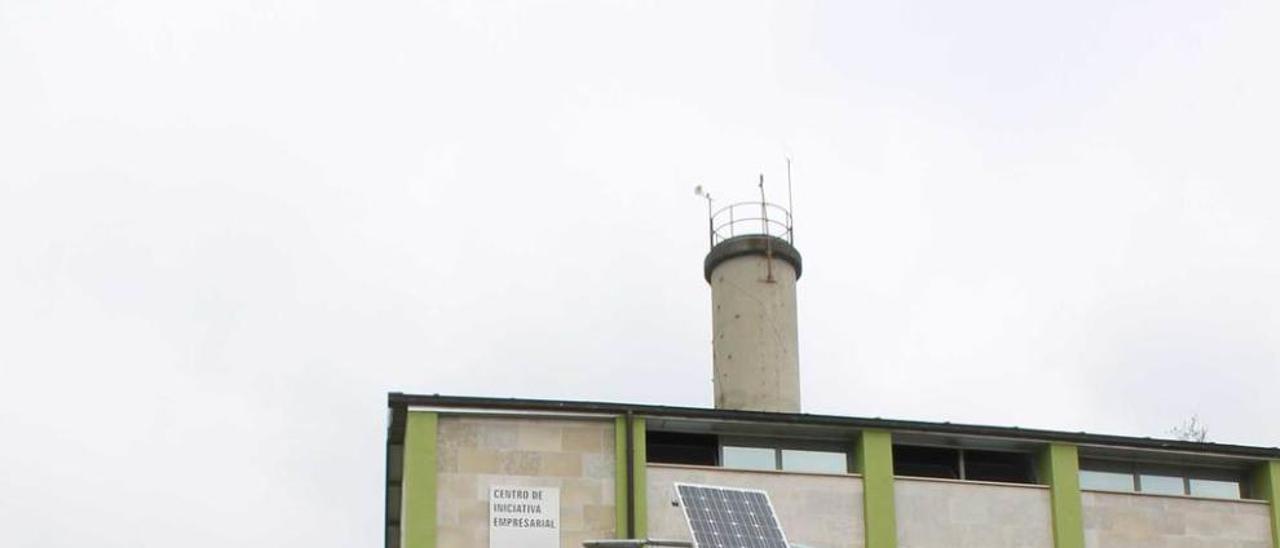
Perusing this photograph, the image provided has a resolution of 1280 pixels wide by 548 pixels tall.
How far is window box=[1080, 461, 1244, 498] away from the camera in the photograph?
123 feet

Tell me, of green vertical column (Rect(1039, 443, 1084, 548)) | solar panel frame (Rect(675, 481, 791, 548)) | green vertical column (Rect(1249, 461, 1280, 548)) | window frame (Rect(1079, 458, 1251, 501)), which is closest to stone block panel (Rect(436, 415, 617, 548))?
solar panel frame (Rect(675, 481, 791, 548))

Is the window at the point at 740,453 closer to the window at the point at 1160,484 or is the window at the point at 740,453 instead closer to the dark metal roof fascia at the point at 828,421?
the dark metal roof fascia at the point at 828,421

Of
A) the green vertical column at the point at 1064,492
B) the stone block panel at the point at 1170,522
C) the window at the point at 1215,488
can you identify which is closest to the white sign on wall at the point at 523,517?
the green vertical column at the point at 1064,492

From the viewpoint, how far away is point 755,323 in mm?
40562

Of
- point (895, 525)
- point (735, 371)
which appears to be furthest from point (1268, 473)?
point (735, 371)

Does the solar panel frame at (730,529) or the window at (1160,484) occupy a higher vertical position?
the window at (1160,484)

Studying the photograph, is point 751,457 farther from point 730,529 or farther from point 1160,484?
point 1160,484

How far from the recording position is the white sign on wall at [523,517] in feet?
111

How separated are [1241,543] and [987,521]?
5.47 metres

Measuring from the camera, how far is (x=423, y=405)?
34188 mm

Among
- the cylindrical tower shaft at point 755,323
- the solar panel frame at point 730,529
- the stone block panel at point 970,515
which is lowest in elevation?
the solar panel frame at point 730,529

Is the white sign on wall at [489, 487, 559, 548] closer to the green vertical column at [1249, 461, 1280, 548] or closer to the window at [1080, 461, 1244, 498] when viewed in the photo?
the window at [1080, 461, 1244, 498]

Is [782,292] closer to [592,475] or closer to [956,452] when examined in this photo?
[956,452]

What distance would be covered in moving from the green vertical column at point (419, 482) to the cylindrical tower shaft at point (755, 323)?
790 cm
